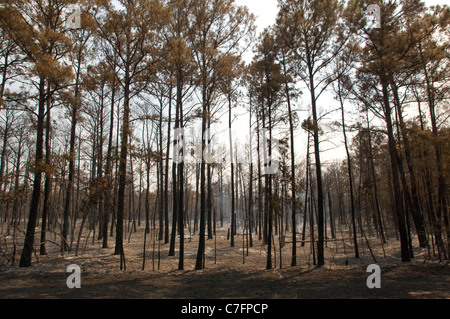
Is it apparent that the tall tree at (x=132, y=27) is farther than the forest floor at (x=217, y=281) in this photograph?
Yes

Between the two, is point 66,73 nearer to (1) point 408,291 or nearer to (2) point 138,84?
(2) point 138,84

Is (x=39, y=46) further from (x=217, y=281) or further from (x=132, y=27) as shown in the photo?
(x=217, y=281)

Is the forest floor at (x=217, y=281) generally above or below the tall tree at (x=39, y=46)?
below

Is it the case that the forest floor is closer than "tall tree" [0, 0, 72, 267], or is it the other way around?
the forest floor

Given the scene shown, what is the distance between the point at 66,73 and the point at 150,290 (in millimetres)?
7214

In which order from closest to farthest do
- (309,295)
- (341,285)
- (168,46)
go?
(309,295), (341,285), (168,46)

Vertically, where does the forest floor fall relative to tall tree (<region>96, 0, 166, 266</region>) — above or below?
below

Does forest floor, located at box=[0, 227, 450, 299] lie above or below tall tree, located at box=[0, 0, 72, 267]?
below

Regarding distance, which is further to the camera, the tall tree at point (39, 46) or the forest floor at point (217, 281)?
the tall tree at point (39, 46)

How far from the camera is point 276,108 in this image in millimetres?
12680

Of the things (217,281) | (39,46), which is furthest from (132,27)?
(217,281)

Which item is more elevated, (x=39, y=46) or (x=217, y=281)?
(x=39, y=46)
